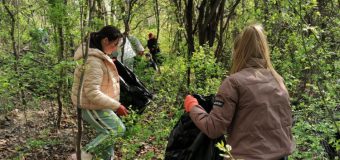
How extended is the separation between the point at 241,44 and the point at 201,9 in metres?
3.83

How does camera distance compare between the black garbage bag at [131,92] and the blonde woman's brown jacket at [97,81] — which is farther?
the black garbage bag at [131,92]

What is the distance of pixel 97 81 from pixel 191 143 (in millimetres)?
1674

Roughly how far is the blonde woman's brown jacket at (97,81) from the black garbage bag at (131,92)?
1.99ft

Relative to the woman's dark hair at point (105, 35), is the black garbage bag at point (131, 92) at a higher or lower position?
lower

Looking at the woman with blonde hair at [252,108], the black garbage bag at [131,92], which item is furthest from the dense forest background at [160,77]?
the woman with blonde hair at [252,108]

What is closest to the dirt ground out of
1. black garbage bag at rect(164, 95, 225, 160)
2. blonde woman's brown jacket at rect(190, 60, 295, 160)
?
black garbage bag at rect(164, 95, 225, 160)

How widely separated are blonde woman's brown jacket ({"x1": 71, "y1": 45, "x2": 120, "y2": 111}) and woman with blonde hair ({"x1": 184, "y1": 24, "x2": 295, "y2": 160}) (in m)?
1.72

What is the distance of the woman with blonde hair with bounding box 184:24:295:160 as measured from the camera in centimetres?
262

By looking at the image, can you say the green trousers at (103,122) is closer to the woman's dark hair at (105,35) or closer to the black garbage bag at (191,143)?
the woman's dark hair at (105,35)

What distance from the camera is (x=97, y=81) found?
4.24 m

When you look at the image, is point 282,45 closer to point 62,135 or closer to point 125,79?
point 125,79

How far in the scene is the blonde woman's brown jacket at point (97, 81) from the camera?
421cm

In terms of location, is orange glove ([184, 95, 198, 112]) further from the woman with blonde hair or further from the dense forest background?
the dense forest background

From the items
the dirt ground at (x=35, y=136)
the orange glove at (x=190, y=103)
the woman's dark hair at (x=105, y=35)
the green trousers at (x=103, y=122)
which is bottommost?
the dirt ground at (x=35, y=136)
